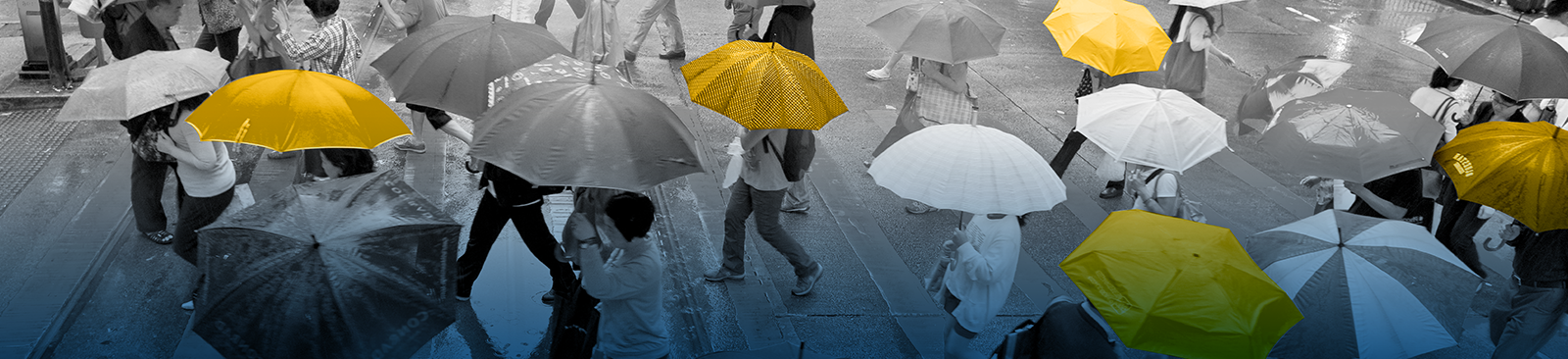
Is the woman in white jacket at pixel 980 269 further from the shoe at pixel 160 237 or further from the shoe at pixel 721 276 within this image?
the shoe at pixel 160 237

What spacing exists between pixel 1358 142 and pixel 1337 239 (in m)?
1.66

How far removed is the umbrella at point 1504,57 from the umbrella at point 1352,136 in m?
1.06

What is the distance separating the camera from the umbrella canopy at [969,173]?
4750 mm

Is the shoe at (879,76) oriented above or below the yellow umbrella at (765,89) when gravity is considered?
below

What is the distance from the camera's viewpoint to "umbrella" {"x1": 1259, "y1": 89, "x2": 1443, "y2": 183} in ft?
18.0

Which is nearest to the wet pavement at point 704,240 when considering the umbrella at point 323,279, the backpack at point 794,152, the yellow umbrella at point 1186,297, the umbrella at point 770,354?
the backpack at point 794,152

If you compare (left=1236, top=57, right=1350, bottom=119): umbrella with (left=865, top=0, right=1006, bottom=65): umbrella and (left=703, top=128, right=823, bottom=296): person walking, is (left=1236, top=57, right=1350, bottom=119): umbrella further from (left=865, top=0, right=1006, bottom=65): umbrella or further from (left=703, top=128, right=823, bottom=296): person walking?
(left=703, top=128, right=823, bottom=296): person walking

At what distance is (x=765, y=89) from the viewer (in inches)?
210

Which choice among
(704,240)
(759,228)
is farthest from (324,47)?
(759,228)

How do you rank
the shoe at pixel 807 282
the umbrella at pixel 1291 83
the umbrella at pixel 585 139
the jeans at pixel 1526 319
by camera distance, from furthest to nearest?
the umbrella at pixel 1291 83, the shoe at pixel 807 282, the jeans at pixel 1526 319, the umbrella at pixel 585 139

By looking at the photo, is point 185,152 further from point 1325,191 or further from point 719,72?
point 1325,191

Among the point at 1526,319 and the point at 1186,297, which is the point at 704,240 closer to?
the point at 1186,297

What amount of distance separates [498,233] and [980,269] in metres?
2.52

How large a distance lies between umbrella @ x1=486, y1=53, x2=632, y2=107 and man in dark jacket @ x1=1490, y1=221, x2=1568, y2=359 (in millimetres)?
4649
